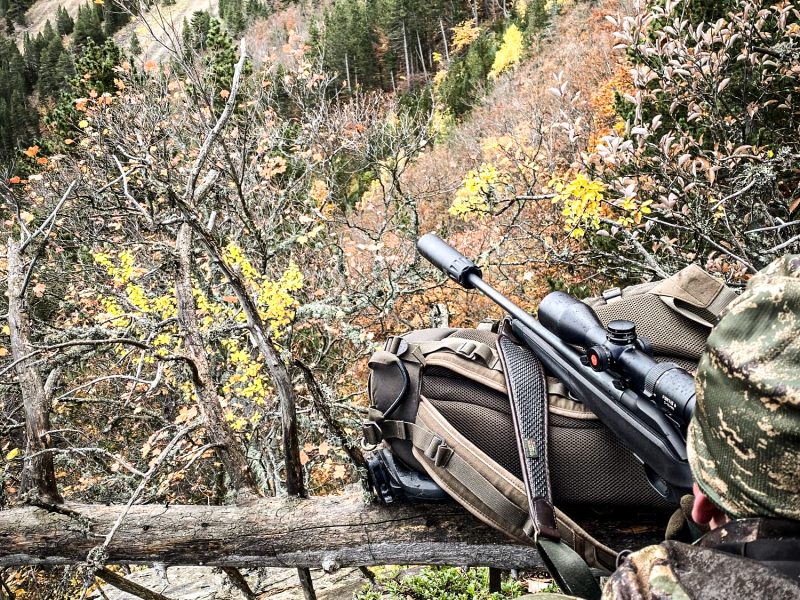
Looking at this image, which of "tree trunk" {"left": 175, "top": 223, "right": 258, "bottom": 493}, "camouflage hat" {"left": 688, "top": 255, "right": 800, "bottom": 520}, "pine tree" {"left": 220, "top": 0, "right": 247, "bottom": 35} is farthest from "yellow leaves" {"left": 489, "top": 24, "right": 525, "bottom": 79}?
"camouflage hat" {"left": 688, "top": 255, "right": 800, "bottom": 520}

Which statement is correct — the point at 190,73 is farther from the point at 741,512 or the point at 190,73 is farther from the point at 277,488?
the point at 741,512

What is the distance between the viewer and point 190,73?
11.8 feet

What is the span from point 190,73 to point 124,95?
7.73 metres

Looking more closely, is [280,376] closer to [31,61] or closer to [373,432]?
[373,432]

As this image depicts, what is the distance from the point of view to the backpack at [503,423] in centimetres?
160

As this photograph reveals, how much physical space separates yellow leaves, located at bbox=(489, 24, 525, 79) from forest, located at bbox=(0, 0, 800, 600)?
3568 millimetres

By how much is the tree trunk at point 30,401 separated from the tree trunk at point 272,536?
0.14 meters

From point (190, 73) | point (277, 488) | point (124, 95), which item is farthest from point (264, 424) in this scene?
point (124, 95)

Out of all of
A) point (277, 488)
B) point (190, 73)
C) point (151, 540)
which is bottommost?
point (277, 488)

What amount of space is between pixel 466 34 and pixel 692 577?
133 ft

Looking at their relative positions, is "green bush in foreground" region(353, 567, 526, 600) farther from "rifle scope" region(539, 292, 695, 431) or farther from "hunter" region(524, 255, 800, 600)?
"hunter" region(524, 255, 800, 600)

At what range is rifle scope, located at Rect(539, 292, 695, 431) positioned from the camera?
128 centimetres

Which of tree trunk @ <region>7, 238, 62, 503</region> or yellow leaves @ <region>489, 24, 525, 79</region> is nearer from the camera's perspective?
tree trunk @ <region>7, 238, 62, 503</region>

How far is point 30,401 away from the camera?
104 inches
